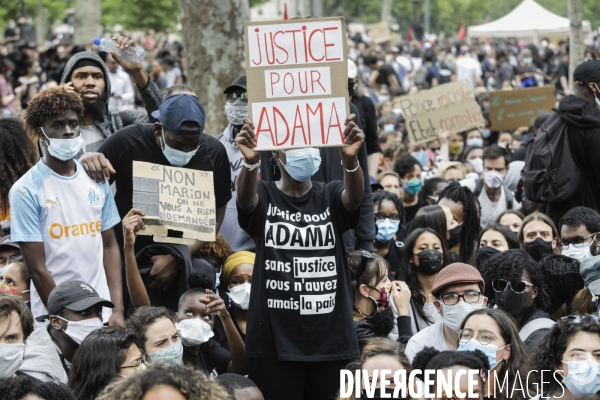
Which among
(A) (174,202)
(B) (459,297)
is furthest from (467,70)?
(A) (174,202)

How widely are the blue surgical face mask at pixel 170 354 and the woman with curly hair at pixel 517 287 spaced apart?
2.16 meters

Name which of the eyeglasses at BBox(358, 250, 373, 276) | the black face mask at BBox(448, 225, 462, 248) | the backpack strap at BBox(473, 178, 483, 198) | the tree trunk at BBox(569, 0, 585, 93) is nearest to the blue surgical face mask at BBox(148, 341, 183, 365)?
the eyeglasses at BBox(358, 250, 373, 276)

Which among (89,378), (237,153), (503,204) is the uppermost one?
(237,153)

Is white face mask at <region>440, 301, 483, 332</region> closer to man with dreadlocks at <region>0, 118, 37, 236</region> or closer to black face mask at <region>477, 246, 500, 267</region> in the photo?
black face mask at <region>477, 246, 500, 267</region>

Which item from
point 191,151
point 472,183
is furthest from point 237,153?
point 472,183

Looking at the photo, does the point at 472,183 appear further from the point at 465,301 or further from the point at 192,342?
the point at 192,342

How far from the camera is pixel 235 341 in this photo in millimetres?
5777

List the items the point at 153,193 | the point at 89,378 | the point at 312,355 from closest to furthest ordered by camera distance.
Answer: the point at 89,378, the point at 312,355, the point at 153,193

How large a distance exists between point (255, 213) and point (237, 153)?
73.9 inches

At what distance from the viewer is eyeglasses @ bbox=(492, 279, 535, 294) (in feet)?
20.9

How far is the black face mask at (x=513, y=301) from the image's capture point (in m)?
6.35

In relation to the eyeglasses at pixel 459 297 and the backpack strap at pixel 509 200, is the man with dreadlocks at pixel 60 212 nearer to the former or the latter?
the eyeglasses at pixel 459 297

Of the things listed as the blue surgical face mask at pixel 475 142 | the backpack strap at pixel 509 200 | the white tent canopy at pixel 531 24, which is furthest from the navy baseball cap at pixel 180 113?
the white tent canopy at pixel 531 24

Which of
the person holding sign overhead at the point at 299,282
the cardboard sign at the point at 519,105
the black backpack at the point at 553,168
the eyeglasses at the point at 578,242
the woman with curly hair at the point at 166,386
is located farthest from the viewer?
the cardboard sign at the point at 519,105
